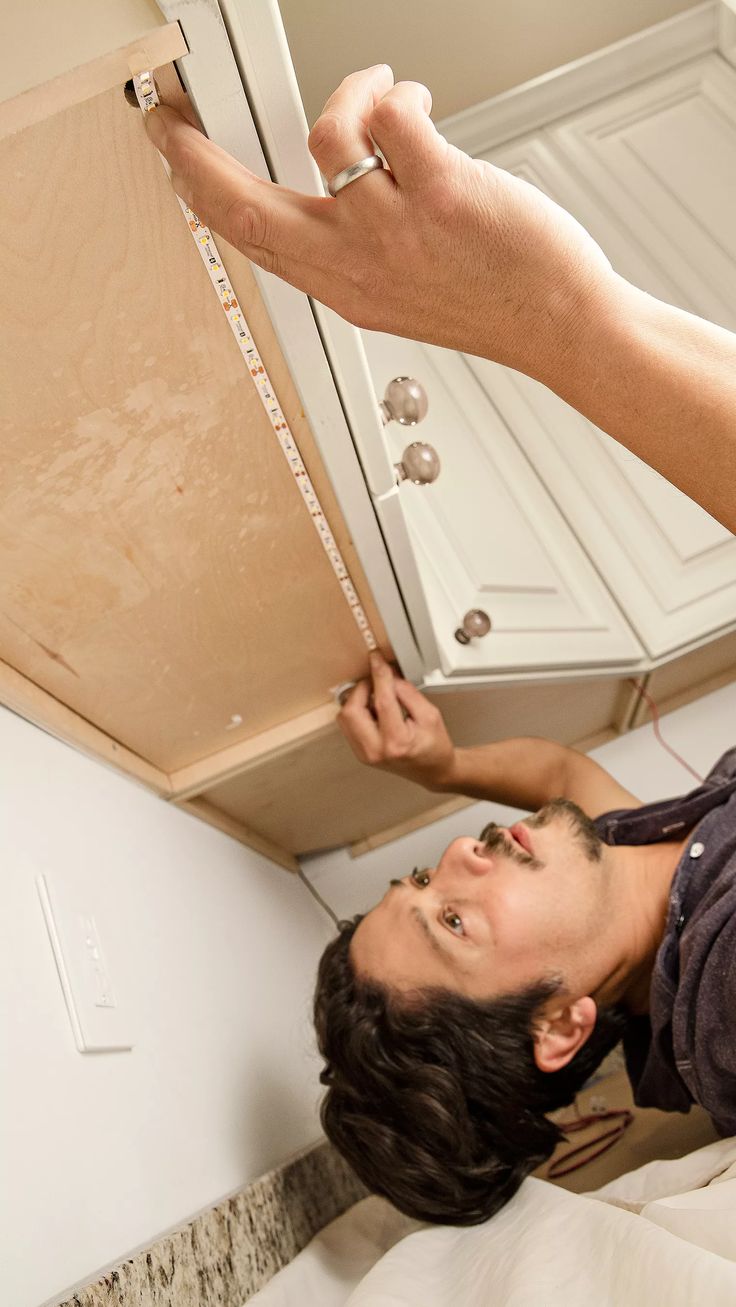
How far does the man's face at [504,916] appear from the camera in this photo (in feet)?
3.30

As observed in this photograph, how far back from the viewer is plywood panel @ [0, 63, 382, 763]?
0.48 metres

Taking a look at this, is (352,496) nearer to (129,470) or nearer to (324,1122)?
(129,470)

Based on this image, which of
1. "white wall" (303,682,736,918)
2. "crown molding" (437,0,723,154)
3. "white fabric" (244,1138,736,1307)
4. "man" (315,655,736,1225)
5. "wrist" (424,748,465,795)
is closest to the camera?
"white fabric" (244,1138,736,1307)

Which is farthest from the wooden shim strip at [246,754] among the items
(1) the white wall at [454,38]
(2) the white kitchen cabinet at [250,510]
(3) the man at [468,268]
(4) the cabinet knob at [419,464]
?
(1) the white wall at [454,38]

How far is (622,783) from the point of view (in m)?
1.54

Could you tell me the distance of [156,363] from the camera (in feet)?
1.91

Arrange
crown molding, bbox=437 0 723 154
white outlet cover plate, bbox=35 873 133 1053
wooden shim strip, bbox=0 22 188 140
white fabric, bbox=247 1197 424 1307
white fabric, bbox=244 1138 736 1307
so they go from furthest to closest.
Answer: crown molding, bbox=437 0 723 154
white fabric, bbox=247 1197 424 1307
white outlet cover plate, bbox=35 873 133 1053
white fabric, bbox=244 1138 736 1307
wooden shim strip, bbox=0 22 188 140

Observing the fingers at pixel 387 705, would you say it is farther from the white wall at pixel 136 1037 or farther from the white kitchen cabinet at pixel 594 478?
the white wall at pixel 136 1037

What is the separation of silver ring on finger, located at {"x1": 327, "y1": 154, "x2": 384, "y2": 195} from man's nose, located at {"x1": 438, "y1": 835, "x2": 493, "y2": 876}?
753 mm

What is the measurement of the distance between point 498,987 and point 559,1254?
36 centimetres

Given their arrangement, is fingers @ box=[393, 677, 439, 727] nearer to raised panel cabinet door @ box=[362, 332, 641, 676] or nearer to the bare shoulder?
raised panel cabinet door @ box=[362, 332, 641, 676]

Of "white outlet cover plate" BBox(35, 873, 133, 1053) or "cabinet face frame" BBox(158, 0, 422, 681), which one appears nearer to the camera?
"cabinet face frame" BBox(158, 0, 422, 681)

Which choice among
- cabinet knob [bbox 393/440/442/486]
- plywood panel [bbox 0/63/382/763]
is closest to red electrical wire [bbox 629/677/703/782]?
plywood panel [bbox 0/63/382/763]

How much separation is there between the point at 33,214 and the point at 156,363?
0.43ft
